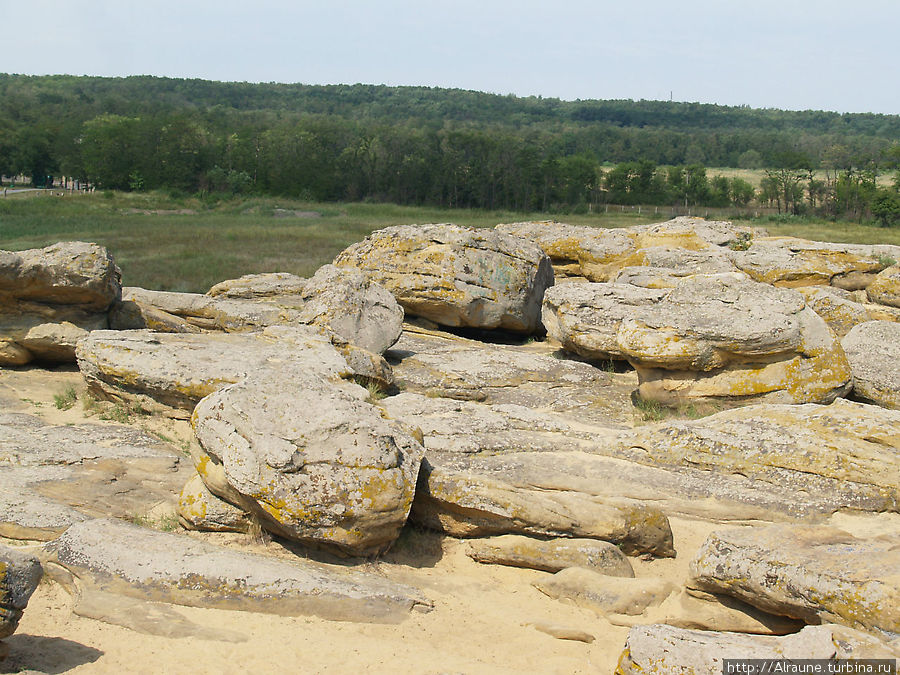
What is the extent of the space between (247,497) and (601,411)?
5877 mm

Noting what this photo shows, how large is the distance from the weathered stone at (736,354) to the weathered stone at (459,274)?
4.41m

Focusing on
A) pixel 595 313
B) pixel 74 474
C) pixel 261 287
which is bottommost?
pixel 74 474

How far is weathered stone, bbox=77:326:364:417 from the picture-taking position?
33.6ft

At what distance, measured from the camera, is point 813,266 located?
18.7 meters

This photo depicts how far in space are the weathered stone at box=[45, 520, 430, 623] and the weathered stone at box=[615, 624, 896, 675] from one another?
85.2 inches

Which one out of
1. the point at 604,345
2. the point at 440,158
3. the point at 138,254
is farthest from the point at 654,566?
the point at 440,158

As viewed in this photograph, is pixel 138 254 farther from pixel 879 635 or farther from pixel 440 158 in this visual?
pixel 440 158

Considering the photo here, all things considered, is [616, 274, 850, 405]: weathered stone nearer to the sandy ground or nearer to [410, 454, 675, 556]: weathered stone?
[410, 454, 675, 556]: weathered stone

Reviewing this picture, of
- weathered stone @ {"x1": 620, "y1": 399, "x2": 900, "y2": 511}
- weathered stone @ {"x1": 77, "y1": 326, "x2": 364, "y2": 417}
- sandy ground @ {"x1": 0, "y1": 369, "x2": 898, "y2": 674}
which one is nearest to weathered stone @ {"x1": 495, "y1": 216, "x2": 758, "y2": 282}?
weathered stone @ {"x1": 620, "y1": 399, "x2": 900, "y2": 511}

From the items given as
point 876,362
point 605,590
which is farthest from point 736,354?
point 605,590

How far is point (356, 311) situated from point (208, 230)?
32.9 metres

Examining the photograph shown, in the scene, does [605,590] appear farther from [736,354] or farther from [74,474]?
[74,474]

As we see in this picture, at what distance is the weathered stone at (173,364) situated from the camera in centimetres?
1024

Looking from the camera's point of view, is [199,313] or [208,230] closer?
[199,313]
